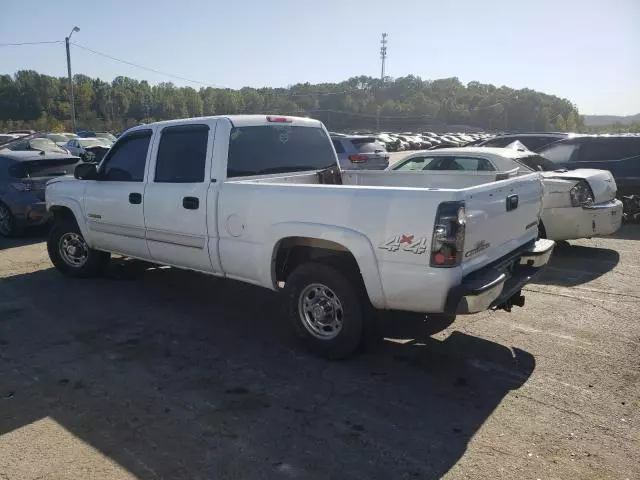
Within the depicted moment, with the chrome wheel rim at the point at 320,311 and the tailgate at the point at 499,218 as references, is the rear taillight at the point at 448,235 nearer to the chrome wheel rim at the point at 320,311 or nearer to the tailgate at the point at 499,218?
the tailgate at the point at 499,218

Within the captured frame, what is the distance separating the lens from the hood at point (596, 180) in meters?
7.49

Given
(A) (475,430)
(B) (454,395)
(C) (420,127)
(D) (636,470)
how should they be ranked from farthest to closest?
(C) (420,127) < (B) (454,395) < (A) (475,430) < (D) (636,470)

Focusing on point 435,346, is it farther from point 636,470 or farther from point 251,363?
point 636,470

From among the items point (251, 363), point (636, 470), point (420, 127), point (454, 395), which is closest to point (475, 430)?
point (454, 395)

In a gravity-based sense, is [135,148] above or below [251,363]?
above

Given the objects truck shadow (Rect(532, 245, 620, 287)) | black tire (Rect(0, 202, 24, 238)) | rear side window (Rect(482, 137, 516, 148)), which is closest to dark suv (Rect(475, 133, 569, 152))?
rear side window (Rect(482, 137, 516, 148))

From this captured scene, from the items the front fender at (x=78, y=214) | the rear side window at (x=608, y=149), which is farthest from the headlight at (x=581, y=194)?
the front fender at (x=78, y=214)

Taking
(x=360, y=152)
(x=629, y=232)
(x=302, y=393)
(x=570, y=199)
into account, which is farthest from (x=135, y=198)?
(x=360, y=152)

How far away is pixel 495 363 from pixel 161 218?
11.2 feet

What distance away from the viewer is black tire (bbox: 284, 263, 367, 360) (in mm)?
4117

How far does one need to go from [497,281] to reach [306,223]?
1469 millimetres

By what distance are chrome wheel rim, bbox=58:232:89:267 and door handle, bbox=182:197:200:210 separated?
242 cm

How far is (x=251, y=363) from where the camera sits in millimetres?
4348

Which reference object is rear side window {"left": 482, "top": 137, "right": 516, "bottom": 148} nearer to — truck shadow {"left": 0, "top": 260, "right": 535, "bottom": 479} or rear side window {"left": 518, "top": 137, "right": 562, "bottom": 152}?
rear side window {"left": 518, "top": 137, "right": 562, "bottom": 152}
